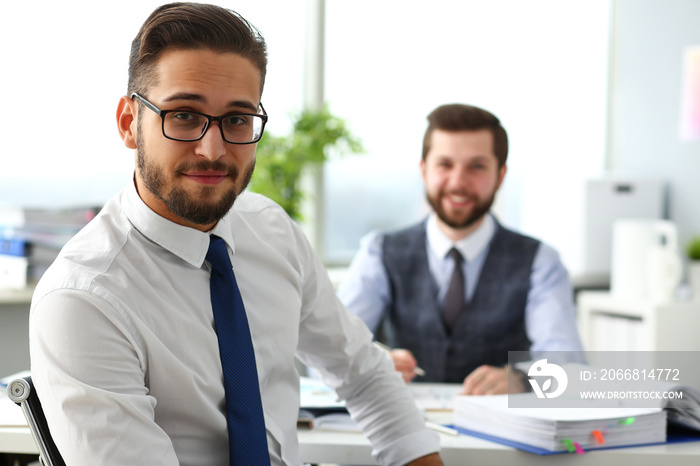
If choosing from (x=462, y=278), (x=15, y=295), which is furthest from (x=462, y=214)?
(x=15, y=295)

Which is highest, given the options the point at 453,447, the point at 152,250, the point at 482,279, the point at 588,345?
the point at 152,250

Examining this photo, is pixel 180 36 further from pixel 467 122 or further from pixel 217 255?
pixel 467 122

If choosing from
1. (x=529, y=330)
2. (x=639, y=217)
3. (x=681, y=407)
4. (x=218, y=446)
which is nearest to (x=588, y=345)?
(x=639, y=217)

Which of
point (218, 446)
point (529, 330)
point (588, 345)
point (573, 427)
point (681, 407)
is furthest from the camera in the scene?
point (588, 345)

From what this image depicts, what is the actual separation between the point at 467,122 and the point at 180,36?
1284 millimetres

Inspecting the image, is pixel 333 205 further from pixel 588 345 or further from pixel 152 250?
pixel 152 250

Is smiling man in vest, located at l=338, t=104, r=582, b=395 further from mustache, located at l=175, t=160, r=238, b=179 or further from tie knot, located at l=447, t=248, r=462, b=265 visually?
mustache, located at l=175, t=160, r=238, b=179

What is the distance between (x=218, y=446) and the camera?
128 centimetres

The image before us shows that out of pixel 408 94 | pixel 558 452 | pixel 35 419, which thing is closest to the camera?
pixel 35 419

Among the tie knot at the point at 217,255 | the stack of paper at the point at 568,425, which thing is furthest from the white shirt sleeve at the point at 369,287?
the tie knot at the point at 217,255

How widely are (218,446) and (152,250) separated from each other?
0.34 meters

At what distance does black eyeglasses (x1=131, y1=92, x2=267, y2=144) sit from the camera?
1259 mm

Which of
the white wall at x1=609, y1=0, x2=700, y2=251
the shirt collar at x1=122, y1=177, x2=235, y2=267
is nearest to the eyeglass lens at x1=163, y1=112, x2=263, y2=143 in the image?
the shirt collar at x1=122, y1=177, x2=235, y2=267

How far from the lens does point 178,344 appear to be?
1.24 metres
